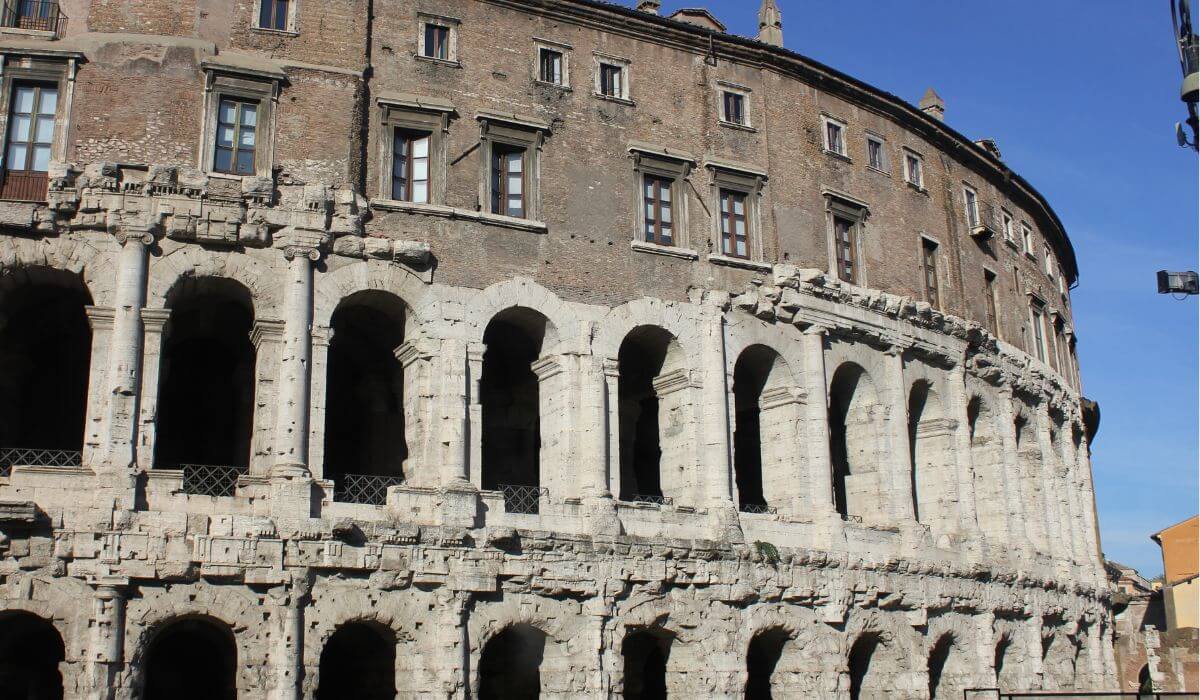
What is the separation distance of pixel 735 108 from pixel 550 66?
14.3 ft

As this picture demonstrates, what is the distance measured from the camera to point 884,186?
101ft

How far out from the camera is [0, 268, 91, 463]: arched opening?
78.3 ft

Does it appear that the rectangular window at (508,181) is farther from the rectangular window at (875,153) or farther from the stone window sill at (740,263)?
the rectangular window at (875,153)

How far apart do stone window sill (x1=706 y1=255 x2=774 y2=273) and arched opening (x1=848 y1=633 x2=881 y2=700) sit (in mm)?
7527

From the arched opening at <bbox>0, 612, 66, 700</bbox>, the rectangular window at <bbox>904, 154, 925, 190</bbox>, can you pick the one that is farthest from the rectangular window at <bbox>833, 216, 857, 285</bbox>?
the arched opening at <bbox>0, 612, 66, 700</bbox>

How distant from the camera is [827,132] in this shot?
29.8m

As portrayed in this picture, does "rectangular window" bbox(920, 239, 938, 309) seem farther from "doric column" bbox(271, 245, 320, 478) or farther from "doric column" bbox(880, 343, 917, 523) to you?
"doric column" bbox(271, 245, 320, 478)

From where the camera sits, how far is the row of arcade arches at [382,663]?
899 inches

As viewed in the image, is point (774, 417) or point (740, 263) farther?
point (774, 417)

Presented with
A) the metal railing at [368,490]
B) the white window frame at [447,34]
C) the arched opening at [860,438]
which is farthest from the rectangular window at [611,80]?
the metal railing at [368,490]

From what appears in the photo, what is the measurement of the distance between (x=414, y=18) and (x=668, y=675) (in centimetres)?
1279

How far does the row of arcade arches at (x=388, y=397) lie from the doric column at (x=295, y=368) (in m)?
0.94

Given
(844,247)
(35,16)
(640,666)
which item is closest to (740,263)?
(844,247)

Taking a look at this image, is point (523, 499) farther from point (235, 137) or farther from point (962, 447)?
point (962, 447)
